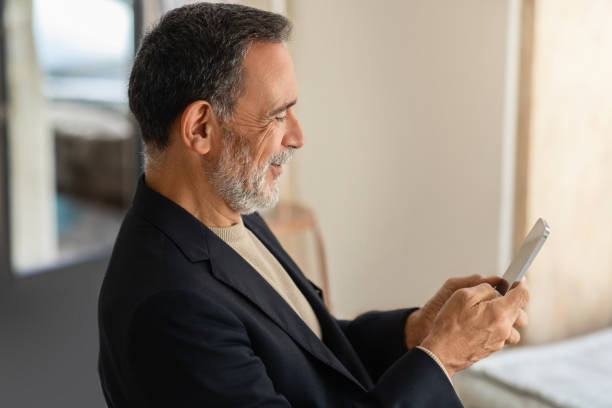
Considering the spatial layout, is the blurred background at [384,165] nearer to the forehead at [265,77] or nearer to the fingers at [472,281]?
the fingers at [472,281]

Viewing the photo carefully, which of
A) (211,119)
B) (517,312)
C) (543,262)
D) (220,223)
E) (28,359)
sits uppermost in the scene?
(211,119)

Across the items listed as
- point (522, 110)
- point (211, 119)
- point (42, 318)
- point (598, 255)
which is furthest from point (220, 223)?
point (42, 318)

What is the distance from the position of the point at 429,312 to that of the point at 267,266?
347 millimetres

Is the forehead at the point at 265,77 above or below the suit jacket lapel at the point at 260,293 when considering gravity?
above

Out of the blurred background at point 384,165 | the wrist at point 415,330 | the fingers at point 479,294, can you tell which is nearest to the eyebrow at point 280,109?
the fingers at point 479,294

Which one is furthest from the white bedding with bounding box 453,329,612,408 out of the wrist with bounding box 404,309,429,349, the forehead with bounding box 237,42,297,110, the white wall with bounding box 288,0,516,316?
the forehead with bounding box 237,42,297,110

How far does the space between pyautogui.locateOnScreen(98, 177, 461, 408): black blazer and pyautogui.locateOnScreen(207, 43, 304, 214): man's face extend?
0.09 m

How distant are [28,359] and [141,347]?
1.99m

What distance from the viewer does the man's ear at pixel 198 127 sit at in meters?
1.02

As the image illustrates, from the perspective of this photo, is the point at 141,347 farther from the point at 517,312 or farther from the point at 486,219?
the point at 486,219

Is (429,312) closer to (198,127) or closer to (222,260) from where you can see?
(222,260)

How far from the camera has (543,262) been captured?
2.19m

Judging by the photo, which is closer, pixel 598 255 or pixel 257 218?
pixel 257 218

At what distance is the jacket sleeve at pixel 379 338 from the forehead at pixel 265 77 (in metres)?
0.55
